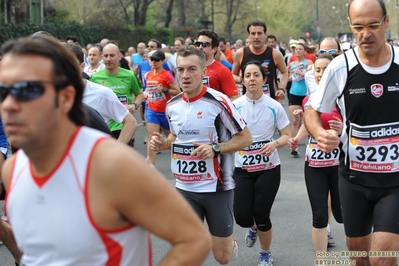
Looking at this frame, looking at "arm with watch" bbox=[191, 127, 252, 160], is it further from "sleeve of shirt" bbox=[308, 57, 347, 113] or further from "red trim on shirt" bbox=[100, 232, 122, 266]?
"red trim on shirt" bbox=[100, 232, 122, 266]

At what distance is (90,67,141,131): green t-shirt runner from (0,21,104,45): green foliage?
768 inches

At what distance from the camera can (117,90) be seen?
9.85 metres

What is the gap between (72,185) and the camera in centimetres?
228

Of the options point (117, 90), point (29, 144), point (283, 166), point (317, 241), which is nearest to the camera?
point (29, 144)

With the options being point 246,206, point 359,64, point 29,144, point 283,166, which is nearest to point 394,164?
point 359,64

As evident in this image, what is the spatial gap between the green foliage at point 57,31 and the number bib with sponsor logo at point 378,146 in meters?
25.4

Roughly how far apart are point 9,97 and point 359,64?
9.48 ft

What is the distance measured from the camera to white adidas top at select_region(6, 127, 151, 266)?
7.48 feet

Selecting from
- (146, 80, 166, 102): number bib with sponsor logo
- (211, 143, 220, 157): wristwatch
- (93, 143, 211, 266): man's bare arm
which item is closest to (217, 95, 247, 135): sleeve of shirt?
(211, 143, 220, 157): wristwatch

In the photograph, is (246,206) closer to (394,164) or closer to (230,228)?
(230,228)

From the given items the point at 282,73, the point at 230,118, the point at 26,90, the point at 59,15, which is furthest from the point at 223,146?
the point at 59,15

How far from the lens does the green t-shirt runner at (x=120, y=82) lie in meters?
9.75

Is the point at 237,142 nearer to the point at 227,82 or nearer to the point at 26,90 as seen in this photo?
the point at 227,82

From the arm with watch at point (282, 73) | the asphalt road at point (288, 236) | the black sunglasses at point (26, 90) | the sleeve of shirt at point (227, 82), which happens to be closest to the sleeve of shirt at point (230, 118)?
the asphalt road at point (288, 236)
